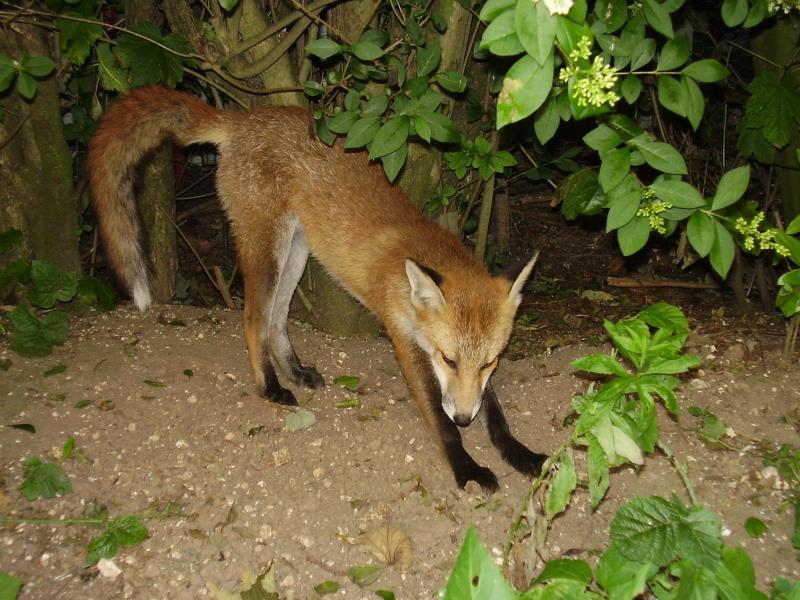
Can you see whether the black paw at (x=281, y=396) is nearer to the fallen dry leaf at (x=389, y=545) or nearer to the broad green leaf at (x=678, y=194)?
the fallen dry leaf at (x=389, y=545)

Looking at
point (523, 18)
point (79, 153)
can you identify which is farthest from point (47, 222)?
point (523, 18)

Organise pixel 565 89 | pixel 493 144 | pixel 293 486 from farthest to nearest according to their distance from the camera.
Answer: pixel 493 144, pixel 293 486, pixel 565 89

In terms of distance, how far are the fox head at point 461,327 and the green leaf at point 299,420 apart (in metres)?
0.72

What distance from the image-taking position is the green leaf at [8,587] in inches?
91.4

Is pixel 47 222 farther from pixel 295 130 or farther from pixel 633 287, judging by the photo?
pixel 633 287

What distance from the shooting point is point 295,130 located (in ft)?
13.4

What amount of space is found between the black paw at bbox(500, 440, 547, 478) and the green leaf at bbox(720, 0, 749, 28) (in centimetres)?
213

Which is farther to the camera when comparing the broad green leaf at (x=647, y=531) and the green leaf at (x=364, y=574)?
the green leaf at (x=364, y=574)

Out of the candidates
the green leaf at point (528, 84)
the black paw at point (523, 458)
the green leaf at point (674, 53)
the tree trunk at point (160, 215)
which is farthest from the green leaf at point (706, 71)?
the tree trunk at point (160, 215)

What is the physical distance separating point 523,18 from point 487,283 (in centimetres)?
223

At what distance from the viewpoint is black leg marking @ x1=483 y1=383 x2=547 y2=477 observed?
3299mm

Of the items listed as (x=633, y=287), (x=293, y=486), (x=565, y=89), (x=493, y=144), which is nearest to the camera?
(x=565, y=89)

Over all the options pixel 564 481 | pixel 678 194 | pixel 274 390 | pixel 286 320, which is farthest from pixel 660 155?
pixel 286 320

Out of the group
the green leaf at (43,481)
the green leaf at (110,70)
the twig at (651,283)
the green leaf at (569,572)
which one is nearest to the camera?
the green leaf at (569,572)
